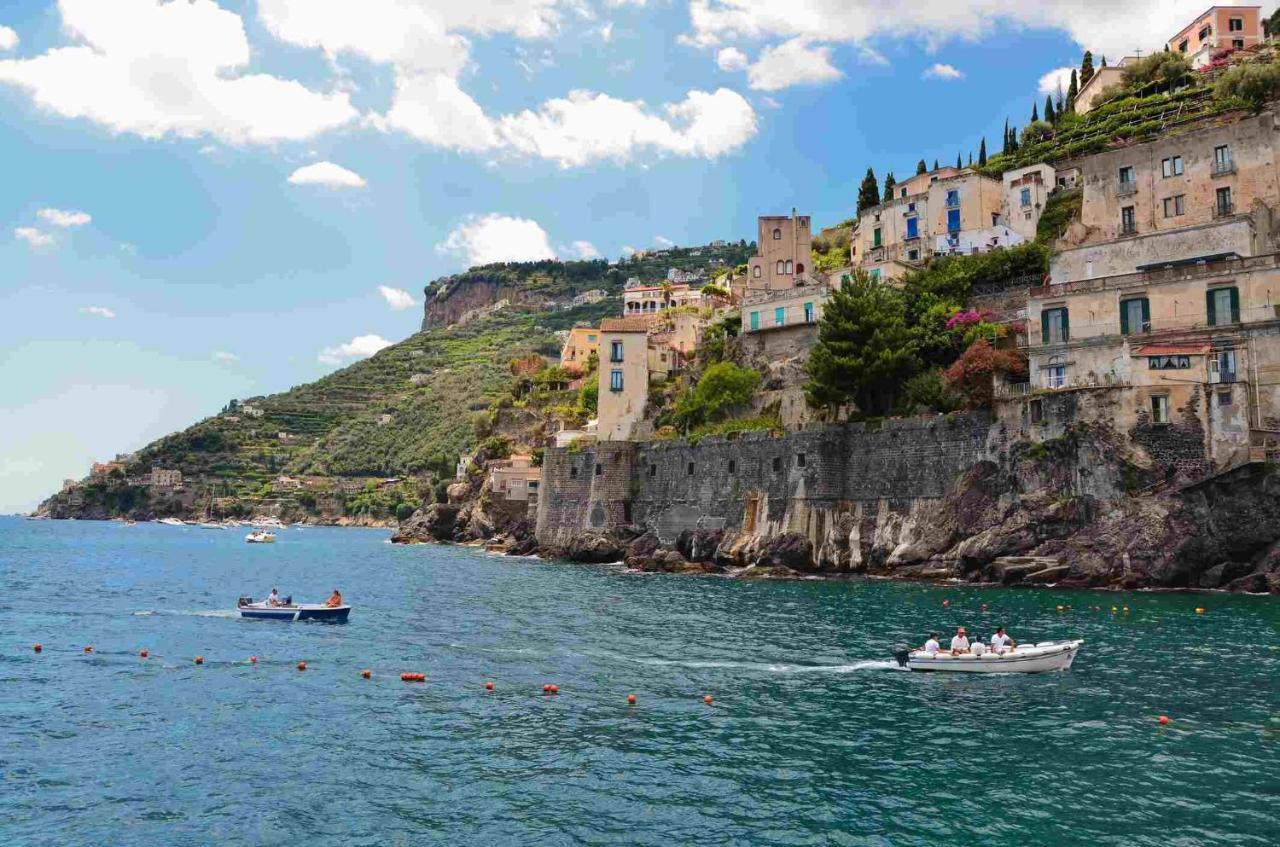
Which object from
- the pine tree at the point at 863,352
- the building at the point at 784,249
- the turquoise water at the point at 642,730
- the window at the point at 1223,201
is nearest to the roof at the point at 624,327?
the building at the point at 784,249

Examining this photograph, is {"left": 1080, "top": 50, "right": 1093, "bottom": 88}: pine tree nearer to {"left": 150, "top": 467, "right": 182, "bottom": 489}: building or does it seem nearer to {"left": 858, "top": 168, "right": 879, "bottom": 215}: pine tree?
{"left": 858, "top": 168, "right": 879, "bottom": 215}: pine tree

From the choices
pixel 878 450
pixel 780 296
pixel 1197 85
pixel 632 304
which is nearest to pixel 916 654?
pixel 878 450

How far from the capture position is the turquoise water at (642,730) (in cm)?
1625

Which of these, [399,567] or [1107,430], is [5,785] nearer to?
[1107,430]

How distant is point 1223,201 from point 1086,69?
177 feet

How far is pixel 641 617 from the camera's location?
39.5 m

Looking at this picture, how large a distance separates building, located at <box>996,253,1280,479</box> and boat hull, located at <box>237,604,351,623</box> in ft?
112

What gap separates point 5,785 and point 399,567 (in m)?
52.2

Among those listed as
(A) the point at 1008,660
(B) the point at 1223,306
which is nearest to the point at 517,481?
(B) the point at 1223,306

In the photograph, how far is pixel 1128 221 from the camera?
60.0 m

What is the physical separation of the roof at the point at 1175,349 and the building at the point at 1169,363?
0.05m

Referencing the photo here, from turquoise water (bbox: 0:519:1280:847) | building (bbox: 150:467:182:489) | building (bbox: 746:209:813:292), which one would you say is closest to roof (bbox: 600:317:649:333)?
building (bbox: 746:209:813:292)

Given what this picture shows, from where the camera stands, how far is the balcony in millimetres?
55850

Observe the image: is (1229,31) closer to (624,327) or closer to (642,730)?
(624,327)
